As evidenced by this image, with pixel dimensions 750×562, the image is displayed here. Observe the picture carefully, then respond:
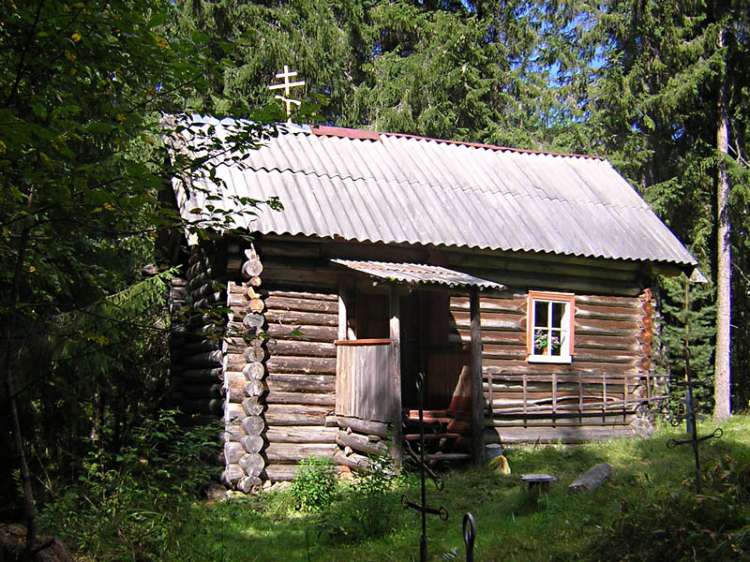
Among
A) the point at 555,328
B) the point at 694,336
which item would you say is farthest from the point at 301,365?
the point at 694,336

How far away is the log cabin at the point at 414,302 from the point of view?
12.2 meters

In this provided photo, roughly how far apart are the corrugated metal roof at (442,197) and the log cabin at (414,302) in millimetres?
47

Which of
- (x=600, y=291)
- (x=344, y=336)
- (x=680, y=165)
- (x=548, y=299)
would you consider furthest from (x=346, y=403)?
(x=680, y=165)

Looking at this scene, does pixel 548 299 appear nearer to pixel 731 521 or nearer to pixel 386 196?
pixel 386 196

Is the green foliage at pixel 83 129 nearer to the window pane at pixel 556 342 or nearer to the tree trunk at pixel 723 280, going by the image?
the window pane at pixel 556 342

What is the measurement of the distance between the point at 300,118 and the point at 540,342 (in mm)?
→ 10735

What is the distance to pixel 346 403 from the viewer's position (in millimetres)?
12539

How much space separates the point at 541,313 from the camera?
1579 cm

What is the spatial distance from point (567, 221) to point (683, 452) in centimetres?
539

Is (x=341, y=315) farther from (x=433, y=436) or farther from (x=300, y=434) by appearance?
(x=433, y=436)

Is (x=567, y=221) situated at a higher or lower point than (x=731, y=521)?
higher

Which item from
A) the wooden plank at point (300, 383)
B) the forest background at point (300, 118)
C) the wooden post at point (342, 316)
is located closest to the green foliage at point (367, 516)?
the forest background at point (300, 118)

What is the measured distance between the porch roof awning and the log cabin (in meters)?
0.05

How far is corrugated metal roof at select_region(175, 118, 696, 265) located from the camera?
13328 millimetres
